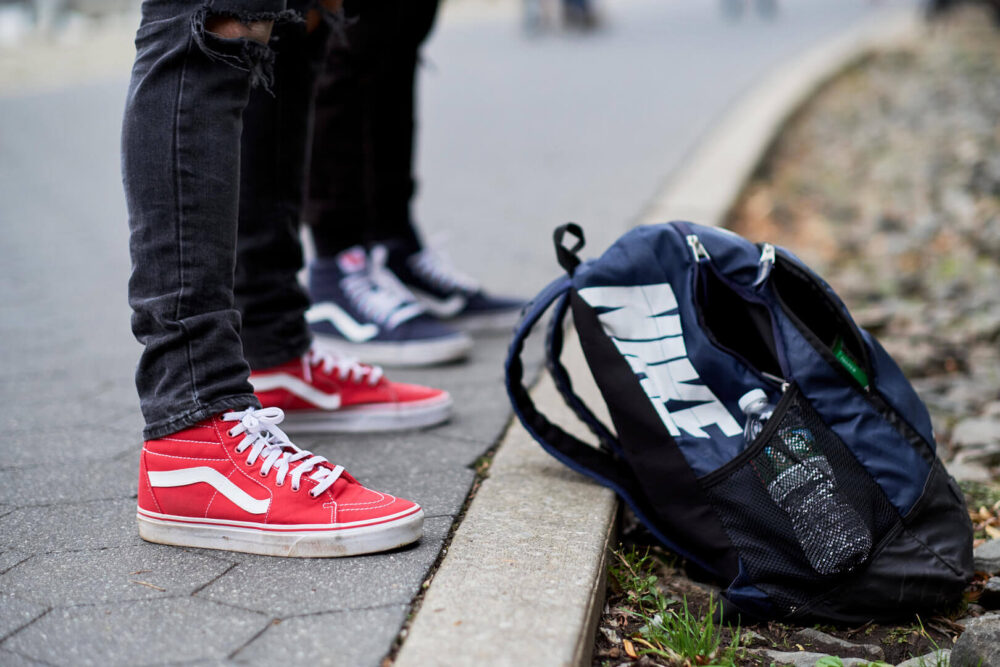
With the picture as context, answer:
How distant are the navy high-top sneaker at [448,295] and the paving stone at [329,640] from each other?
1506 mm

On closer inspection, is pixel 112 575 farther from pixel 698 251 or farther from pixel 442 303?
pixel 442 303

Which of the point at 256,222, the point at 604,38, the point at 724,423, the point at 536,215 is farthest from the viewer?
the point at 604,38

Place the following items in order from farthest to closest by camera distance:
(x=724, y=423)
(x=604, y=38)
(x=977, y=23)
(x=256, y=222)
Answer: (x=604, y=38) < (x=977, y=23) < (x=256, y=222) < (x=724, y=423)

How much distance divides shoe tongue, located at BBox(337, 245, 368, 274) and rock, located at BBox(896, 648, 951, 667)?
1.56 meters

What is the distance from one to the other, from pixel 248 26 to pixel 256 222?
465mm

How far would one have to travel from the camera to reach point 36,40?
1370cm

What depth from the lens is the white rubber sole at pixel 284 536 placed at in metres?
1.47

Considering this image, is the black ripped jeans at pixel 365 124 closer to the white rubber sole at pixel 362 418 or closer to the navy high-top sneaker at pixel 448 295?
the navy high-top sneaker at pixel 448 295

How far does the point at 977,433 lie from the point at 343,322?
152cm

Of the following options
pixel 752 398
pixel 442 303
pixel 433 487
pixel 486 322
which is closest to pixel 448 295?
pixel 442 303

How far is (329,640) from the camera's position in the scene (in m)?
1.25

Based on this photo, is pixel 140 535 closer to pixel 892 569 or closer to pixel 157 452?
pixel 157 452

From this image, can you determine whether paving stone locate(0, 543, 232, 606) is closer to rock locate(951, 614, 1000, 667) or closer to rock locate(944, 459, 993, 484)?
rock locate(951, 614, 1000, 667)

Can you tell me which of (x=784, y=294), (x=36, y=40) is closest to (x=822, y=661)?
(x=784, y=294)
